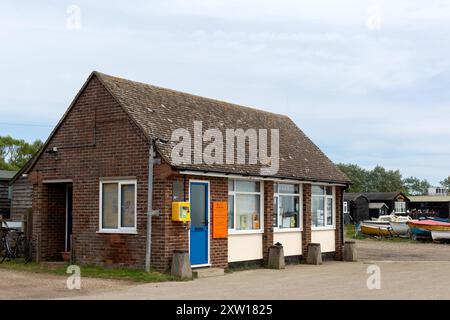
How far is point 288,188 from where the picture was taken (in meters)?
21.6

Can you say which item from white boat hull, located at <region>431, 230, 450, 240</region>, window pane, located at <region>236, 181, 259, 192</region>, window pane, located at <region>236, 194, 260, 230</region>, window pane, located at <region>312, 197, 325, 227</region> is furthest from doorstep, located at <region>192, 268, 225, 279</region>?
white boat hull, located at <region>431, 230, 450, 240</region>

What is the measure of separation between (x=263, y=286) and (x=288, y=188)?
6977 mm

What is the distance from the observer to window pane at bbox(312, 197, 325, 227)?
75.6ft

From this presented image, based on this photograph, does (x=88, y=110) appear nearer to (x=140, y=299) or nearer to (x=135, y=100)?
(x=135, y=100)

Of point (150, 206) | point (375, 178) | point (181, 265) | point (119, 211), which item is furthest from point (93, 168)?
point (375, 178)

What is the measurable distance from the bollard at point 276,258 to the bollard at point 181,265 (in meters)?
4.06

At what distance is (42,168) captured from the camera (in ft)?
63.8

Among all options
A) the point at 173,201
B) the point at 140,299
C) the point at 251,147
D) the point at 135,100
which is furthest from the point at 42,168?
the point at 140,299

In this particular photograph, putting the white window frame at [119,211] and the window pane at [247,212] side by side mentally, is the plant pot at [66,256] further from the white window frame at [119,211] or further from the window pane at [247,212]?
the window pane at [247,212]

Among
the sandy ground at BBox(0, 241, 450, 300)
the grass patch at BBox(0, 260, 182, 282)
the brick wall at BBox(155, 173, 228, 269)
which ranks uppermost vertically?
the brick wall at BBox(155, 173, 228, 269)

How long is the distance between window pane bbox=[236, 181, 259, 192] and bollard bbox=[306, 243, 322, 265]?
3313mm

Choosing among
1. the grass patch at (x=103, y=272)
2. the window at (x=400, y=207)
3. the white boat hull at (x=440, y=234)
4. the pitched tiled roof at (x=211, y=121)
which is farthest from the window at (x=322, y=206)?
the window at (x=400, y=207)

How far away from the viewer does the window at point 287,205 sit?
21031 millimetres

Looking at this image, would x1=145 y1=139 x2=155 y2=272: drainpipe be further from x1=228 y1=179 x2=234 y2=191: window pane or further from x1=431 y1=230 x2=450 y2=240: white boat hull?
x1=431 y1=230 x2=450 y2=240: white boat hull
